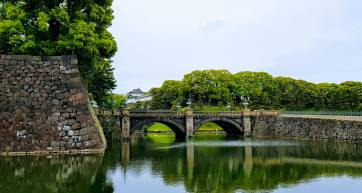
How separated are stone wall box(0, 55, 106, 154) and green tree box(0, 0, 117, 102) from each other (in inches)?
78.4

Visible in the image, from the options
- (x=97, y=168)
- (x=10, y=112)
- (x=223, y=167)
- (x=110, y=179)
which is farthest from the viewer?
(x=10, y=112)

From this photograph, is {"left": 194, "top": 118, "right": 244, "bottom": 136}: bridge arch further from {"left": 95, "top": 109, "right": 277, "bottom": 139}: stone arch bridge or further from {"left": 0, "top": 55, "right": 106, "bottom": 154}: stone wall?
{"left": 0, "top": 55, "right": 106, "bottom": 154}: stone wall

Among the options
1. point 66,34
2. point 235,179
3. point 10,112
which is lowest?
point 235,179

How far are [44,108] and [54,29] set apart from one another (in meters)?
7.12

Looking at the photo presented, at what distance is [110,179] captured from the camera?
66.0 feet

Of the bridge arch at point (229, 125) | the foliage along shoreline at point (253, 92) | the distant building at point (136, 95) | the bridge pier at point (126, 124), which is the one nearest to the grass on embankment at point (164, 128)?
the foliage along shoreline at point (253, 92)

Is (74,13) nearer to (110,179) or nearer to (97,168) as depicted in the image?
(97,168)

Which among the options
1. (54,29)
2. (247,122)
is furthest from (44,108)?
(247,122)

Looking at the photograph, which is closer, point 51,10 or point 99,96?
point 51,10

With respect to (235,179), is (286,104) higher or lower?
higher

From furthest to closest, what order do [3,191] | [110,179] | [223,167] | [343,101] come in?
[343,101]
[223,167]
[110,179]
[3,191]

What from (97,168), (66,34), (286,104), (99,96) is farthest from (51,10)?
(286,104)

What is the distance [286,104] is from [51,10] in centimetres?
7552

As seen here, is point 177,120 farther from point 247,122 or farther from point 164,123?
point 247,122
